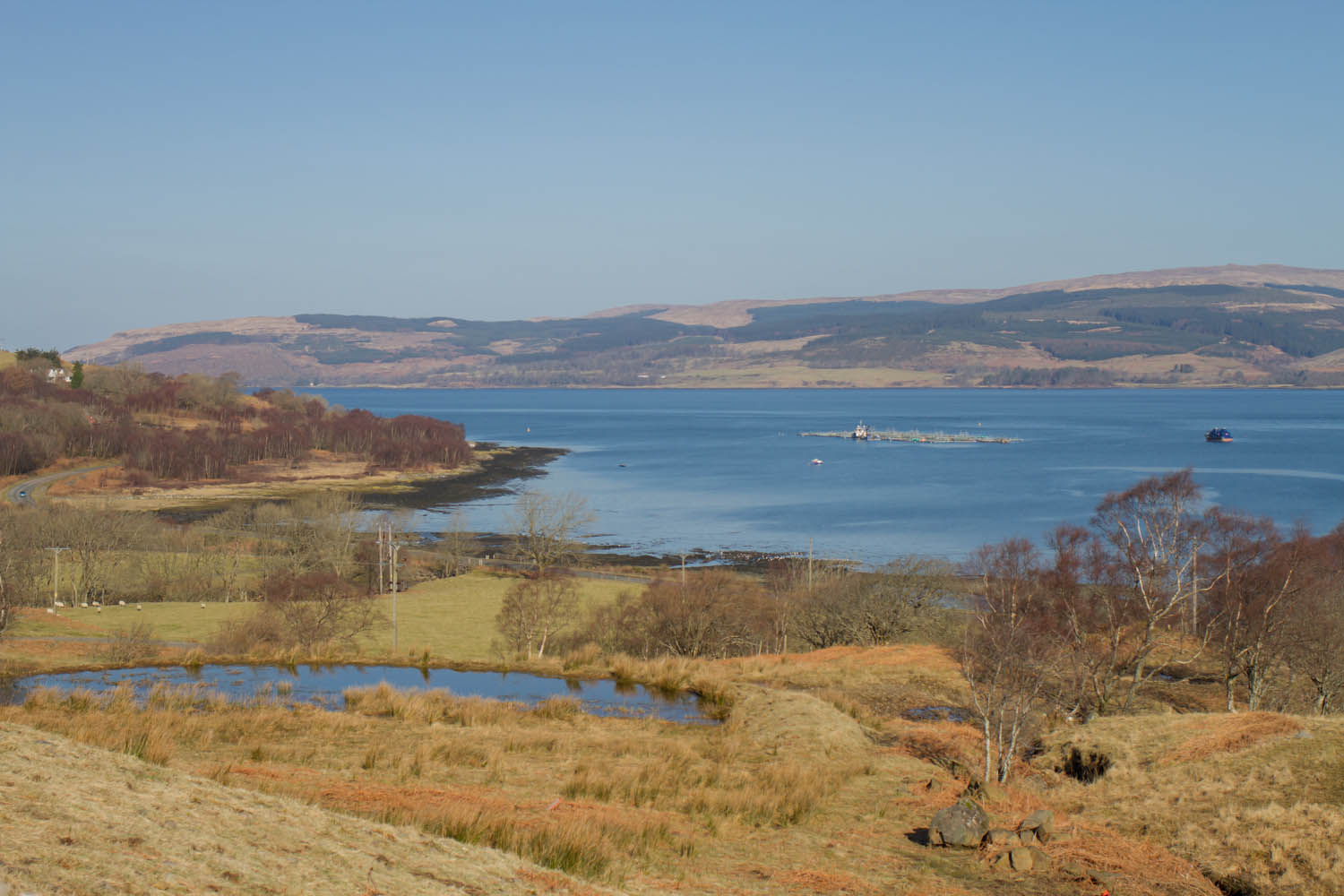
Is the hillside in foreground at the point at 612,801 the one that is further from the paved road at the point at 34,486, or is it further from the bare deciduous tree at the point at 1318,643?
the paved road at the point at 34,486

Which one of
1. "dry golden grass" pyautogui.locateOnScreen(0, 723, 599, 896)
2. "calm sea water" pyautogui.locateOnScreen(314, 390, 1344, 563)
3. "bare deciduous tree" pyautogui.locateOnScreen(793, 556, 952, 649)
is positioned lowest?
"calm sea water" pyautogui.locateOnScreen(314, 390, 1344, 563)

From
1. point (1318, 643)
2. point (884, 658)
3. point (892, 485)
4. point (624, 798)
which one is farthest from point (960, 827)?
point (892, 485)

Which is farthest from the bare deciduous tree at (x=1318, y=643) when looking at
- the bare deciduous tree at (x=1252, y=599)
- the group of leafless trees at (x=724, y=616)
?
the group of leafless trees at (x=724, y=616)

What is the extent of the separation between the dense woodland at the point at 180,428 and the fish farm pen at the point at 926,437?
71.5m

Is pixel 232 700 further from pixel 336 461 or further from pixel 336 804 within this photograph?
pixel 336 461

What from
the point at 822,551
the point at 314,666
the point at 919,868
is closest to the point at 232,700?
the point at 314,666

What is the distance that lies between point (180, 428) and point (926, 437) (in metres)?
117

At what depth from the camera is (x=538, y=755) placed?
19.1 meters

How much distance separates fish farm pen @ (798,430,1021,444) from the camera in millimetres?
172000

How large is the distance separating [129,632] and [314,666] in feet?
36.1

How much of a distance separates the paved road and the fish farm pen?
117m

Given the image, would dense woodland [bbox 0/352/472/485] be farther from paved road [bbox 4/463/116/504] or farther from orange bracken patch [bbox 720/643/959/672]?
orange bracken patch [bbox 720/643/959/672]

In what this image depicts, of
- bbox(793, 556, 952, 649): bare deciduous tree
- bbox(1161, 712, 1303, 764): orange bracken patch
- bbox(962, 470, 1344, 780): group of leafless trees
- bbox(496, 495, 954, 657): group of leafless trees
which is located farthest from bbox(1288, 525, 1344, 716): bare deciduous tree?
bbox(496, 495, 954, 657): group of leafless trees

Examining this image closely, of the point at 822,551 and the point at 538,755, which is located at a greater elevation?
the point at 538,755
